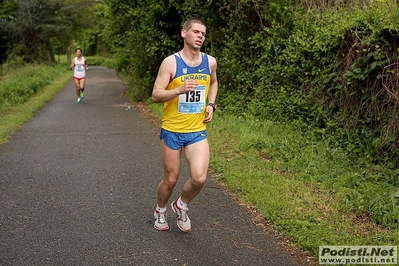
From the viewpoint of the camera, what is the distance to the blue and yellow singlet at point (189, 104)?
185 inches

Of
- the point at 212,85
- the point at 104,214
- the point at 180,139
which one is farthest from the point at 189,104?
the point at 104,214

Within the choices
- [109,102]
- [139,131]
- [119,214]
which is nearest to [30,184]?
[119,214]

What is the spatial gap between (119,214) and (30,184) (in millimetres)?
1990

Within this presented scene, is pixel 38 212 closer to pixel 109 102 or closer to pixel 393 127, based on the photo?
pixel 393 127

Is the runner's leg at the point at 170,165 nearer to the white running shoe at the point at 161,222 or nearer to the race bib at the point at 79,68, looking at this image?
the white running shoe at the point at 161,222

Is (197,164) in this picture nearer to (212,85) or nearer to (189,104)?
(189,104)

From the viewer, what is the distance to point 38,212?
223 inches

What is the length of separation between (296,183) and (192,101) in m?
2.37

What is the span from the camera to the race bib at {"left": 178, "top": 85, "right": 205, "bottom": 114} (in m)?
4.74

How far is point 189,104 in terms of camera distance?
4.76 m

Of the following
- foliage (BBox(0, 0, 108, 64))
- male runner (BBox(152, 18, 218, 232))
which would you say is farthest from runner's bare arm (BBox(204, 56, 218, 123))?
foliage (BBox(0, 0, 108, 64))

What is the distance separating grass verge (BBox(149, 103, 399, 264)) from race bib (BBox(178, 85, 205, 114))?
1.52 meters

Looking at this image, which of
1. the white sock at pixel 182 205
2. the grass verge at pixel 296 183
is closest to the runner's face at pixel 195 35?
the white sock at pixel 182 205

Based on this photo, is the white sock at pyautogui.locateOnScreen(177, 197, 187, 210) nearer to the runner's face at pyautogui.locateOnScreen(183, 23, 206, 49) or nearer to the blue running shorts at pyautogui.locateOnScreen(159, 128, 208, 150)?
the blue running shorts at pyautogui.locateOnScreen(159, 128, 208, 150)
